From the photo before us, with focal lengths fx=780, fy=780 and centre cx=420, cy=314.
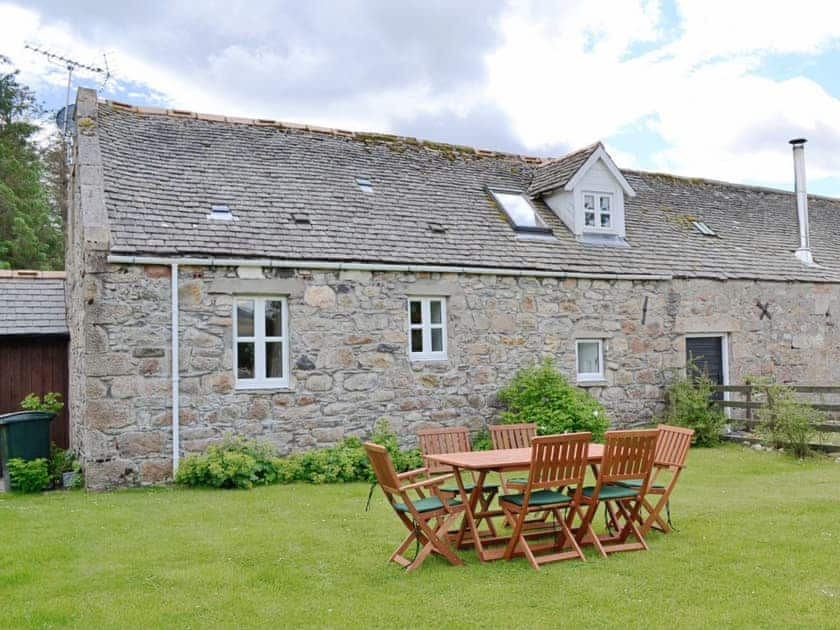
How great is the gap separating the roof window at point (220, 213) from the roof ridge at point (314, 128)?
3.42 m

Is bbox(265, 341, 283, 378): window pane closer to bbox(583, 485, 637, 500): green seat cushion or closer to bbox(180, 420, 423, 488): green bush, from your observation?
bbox(180, 420, 423, 488): green bush

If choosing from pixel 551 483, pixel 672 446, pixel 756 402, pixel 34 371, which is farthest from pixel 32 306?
pixel 756 402

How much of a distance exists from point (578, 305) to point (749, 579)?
334 inches

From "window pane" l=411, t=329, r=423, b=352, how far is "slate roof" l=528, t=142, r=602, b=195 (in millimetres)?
4931

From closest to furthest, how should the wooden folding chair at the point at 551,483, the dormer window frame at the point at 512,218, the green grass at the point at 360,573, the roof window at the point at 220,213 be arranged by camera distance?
1. the green grass at the point at 360,573
2. the wooden folding chair at the point at 551,483
3. the roof window at the point at 220,213
4. the dormer window frame at the point at 512,218

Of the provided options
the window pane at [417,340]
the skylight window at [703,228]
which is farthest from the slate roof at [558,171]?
the window pane at [417,340]

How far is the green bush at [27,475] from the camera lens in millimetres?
10984

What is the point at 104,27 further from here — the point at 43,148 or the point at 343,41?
the point at 43,148

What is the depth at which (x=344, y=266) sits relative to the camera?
12.1 metres

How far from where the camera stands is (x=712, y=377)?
16.1 metres

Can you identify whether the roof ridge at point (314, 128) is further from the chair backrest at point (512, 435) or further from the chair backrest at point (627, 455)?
the chair backrest at point (627, 455)

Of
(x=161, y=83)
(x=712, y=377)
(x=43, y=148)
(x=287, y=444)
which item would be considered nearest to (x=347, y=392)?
(x=287, y=444)

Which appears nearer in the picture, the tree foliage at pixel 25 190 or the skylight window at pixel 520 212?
the skylight window at pixel 520 212

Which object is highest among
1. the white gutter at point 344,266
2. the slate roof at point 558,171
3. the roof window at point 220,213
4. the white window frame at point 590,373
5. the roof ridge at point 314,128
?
the roof ridge at point 314,128
